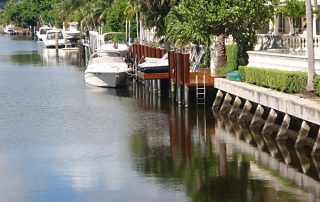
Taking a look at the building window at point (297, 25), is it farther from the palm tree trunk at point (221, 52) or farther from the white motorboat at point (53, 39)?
the white motorboat at point (53, 39)

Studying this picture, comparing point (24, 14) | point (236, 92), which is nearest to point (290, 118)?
point (236, 92)

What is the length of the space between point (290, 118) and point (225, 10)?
12995 millimetres

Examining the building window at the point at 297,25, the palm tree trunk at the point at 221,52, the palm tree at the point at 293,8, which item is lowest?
the palm tree trunk at the point at 221,52

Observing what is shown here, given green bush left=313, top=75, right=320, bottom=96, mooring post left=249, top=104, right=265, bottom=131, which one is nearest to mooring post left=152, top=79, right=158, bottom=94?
mooring post left=249, top=104, right=265, bottom=131

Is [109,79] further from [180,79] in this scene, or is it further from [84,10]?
[84,10]

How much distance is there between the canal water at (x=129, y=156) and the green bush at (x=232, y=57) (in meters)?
4.58

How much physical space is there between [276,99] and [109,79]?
27837 mm

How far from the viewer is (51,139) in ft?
131

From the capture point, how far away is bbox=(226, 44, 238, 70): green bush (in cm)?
5212

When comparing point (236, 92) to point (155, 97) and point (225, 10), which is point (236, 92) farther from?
point (155, 97)

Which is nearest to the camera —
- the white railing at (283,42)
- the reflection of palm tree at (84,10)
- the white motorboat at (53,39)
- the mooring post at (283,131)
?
the mooring post at (283,131)

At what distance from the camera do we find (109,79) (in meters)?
64.4

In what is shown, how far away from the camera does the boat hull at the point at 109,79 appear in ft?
211

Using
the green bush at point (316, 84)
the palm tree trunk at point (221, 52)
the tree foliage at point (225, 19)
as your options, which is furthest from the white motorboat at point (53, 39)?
the green bush at point (316, 84)
